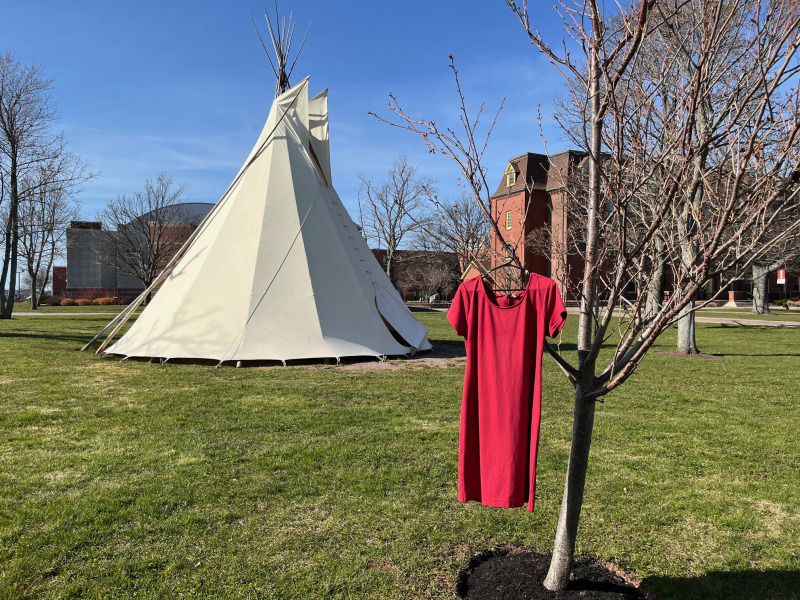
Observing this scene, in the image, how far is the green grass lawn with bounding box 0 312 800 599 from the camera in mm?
3186

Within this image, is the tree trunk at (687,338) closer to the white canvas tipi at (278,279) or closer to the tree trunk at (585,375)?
the white canvas tipi at (278,279)

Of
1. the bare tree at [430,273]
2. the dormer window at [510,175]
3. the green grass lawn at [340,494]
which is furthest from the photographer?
the bare tree at [430,273]

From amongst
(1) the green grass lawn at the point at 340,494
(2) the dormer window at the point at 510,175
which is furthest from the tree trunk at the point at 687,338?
(2) the dormer window at the point at 510,175

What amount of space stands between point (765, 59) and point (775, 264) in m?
24.7

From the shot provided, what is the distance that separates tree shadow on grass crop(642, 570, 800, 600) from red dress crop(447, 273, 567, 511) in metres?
1.01

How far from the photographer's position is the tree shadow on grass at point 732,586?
9.80ft

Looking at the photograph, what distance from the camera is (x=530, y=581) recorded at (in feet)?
9.80

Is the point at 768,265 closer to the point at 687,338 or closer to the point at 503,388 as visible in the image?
the point at 687,338

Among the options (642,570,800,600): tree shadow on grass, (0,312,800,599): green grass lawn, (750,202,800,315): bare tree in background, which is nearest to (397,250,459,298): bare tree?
(750,202,800,315): bare tree in background

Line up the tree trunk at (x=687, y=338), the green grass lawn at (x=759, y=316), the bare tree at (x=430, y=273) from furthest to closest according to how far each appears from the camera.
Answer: the bare tree at (x=430, y=273) < the green grass lawn at (x=759, y=316) < the tree trunk at (x=687, y=338)

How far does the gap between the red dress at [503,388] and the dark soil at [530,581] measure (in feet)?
1.57

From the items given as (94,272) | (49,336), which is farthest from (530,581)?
(94,272)

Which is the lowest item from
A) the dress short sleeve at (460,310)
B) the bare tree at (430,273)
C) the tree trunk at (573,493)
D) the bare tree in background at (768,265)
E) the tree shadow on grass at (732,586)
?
the tree shadow on grass at (732,586)

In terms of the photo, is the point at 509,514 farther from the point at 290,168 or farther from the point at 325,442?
the point at 290,168
